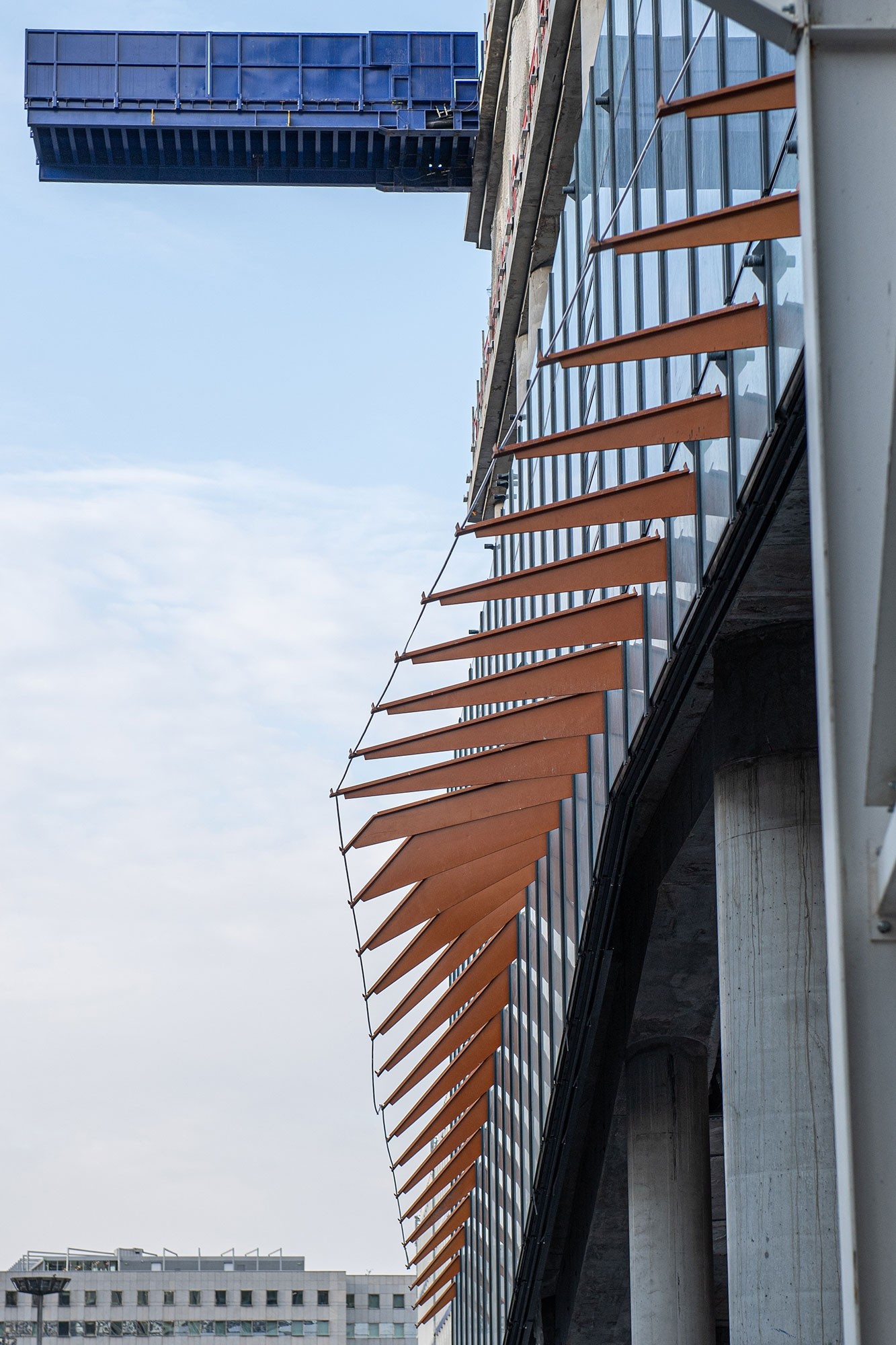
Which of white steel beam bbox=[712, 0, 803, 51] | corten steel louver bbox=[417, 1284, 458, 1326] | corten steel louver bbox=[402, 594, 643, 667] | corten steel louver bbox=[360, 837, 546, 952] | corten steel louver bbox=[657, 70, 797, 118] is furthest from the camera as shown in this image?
corten steel louver bbox=[417, 1284, 458, 1326]

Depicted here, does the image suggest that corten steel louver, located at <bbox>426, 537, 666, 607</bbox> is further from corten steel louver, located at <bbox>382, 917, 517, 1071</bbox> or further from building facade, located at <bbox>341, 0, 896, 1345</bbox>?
corten steel louver, located at <bbox>382, 917, 517, 1071</bbox>

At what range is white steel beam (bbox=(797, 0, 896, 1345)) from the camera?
3.64m

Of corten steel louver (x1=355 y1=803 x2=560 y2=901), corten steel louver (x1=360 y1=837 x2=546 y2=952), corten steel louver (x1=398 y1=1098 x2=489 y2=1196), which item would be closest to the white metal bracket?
corten steel louver (x1=355 y1=803 x2=560 y2=901)

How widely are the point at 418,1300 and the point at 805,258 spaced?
32.4m

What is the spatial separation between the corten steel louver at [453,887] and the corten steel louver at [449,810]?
91 centimetres

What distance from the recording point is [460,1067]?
2280cm

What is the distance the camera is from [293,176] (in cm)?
6084

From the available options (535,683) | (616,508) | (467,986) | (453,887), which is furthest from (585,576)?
(467,986)

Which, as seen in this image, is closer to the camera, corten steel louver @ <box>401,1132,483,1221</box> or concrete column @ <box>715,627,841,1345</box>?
concrete column @ <box>715,627,841,1345</box>

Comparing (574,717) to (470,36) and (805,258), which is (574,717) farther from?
(470,36)

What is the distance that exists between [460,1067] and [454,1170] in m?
3.71

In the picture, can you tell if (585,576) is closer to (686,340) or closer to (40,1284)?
(686,340)

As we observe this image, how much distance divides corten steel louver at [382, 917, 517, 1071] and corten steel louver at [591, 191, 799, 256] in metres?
12.6

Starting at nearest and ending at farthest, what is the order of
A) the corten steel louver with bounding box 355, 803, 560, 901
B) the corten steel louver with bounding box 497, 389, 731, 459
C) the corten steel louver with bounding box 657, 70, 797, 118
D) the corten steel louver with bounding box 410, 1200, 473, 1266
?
the corten steel louver with bounding box 657, 70, 797, 118
the corten steel louver with bounding box 497, 389, 731, 459
the corten steel louver with bounding box 355, 803, 560, 901
the corten steel louver with bounding box 410, 1200, 473, 1266
